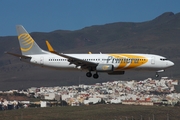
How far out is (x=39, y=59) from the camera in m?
110

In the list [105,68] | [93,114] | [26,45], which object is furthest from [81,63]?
[93,114]

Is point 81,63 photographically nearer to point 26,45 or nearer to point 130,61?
point 130,61

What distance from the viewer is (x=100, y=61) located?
106250mm

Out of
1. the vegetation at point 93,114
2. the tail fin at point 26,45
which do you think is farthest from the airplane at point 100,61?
the vegetation at point 93,114

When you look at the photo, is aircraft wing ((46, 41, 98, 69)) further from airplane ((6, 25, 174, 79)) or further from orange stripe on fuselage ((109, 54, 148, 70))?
orange stripe on fuselage ((109, 54, 148, 70))

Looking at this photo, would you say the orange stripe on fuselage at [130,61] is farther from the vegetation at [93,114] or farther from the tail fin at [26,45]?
the vegetation at [93,114]

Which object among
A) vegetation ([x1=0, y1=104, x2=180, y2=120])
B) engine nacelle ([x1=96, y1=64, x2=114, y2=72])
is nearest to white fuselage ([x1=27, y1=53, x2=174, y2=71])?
engine nacelle ([x1=96, y1=64, x2=114, y2=72])

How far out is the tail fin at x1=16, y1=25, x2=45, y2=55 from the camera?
11256 cm

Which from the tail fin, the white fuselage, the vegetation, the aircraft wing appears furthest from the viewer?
the vegetation

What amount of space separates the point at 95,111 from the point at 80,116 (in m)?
13.8

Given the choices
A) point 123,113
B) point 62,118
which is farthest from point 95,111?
point 62,118

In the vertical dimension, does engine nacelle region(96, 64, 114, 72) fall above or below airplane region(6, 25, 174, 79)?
below

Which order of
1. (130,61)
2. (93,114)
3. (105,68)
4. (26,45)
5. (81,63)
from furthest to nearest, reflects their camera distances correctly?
(93,114) < (26,45) < (81,63) < (130,61) < (105,68)

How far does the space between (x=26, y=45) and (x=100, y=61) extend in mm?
16398
